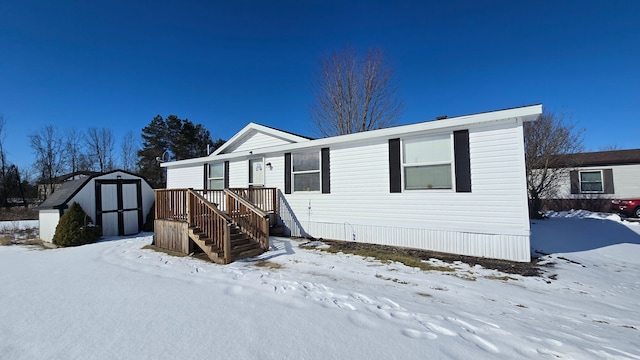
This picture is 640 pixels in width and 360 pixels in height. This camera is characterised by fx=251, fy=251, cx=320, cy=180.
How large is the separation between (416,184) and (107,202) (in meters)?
11.5

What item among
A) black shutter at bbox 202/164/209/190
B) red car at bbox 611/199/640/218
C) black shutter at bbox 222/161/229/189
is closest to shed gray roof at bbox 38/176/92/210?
black shutter at bbox 202/164/209/190

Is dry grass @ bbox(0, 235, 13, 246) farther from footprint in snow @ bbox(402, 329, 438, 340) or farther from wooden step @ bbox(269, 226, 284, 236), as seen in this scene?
footprint in snow @ bbox(402, 329, 438, 340)

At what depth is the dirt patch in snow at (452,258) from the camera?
15.6 ft

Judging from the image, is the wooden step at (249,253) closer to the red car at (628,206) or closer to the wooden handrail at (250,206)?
the wooden handrail at (250,206)

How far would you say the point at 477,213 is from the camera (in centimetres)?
560

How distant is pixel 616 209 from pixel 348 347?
1809 centimetres

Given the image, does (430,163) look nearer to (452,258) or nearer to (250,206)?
(452,258)

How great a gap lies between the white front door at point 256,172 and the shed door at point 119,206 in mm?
5442

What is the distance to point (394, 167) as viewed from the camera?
Result: 660 centimetres

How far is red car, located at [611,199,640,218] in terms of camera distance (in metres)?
12.0

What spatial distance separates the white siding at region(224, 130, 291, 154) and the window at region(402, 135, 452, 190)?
15.6 feet

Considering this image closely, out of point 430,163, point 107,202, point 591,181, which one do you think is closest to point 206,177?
point 107,202

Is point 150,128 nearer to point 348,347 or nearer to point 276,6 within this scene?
point 276,6

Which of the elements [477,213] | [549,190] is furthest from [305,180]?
[549,190]
